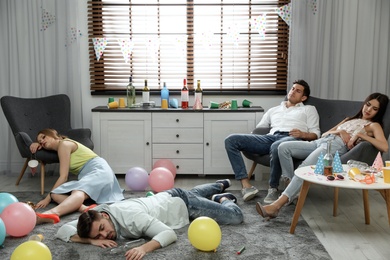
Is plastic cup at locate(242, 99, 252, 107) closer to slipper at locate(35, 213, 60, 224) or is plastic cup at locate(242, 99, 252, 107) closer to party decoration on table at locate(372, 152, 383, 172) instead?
party decoration on table at locate(372, 152, 383, 172)

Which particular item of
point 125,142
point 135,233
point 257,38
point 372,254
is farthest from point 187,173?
point 372,254

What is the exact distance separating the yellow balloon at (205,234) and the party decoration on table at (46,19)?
125 inches

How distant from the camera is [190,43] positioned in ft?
17.7

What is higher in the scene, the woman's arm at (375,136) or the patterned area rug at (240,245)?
the woman's arm at (375,136)

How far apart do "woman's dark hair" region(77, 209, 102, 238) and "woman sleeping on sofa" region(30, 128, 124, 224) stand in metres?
0.66

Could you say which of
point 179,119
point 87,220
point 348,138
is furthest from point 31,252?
point 179,119

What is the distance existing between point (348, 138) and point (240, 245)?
4.73ft

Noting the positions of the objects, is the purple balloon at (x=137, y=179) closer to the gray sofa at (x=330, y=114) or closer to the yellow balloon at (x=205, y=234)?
the gray sofa at (x=330, y=114)

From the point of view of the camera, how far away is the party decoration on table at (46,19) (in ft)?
17.3

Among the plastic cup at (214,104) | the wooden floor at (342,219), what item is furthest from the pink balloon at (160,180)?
the plastic cup at (214,104)

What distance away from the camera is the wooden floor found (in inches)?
124

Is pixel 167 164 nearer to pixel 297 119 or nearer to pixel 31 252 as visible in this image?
pixel 297 119

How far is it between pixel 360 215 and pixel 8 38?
380cm

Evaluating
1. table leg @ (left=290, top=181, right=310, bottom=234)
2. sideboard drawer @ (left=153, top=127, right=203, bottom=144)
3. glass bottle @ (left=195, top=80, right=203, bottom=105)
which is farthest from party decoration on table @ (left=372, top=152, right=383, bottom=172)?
glass bottle @ (left=195, top=80, right=203, bottom=105)
